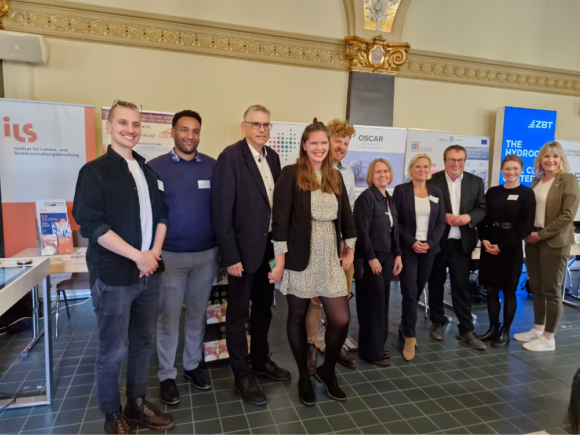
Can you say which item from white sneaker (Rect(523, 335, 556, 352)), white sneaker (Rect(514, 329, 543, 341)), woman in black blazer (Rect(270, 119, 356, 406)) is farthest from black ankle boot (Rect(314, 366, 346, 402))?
white sneaker (Rect(514, 329, 543, 341))

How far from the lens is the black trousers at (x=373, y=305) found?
8.90 ft

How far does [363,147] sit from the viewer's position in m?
4.79

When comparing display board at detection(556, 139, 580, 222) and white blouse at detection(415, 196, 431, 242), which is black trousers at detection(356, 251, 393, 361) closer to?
white blouse at detection(415, 196, 431, 242)

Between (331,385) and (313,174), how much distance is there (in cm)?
133

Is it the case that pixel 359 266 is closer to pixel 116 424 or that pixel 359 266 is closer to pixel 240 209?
pixel 240 209

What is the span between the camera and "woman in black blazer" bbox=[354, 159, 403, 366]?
8.66 feet

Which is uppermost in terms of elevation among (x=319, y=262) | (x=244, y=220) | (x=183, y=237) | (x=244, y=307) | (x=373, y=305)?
(x=244, y=220)

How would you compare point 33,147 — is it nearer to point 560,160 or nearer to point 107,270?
point 107,270

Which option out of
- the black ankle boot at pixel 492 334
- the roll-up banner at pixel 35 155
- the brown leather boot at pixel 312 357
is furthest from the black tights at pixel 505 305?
the roll-up banner at pixel 35 155

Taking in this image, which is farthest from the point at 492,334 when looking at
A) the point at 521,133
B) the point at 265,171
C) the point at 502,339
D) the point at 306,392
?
the point at 521,133

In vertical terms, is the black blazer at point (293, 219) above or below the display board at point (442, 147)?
below

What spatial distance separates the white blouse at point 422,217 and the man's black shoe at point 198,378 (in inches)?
72.8

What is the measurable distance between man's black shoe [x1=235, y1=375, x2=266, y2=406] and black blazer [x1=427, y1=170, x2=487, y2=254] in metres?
1.87

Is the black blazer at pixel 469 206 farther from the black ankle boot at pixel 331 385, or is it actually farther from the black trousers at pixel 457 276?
the black ankle boot at pixel 331 385
